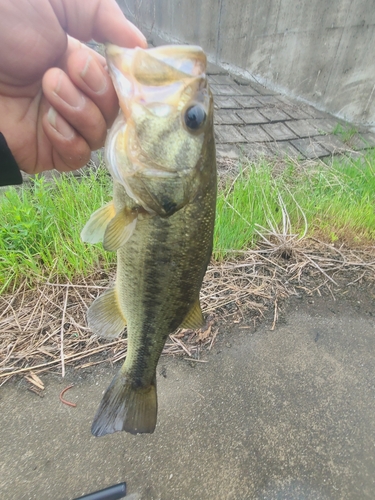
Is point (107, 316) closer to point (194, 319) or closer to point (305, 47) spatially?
point (194, 319)

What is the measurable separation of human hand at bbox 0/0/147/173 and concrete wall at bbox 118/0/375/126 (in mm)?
5444

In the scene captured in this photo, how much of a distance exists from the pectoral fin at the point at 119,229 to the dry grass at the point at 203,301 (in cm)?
127

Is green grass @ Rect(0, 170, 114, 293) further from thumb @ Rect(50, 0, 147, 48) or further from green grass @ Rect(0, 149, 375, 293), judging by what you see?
thumb @ Rect(50, 0, 147, 48)

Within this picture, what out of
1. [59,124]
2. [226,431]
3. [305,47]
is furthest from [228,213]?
[305,47]

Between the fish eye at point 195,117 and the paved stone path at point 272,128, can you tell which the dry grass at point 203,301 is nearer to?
the fish eye at point 195,117

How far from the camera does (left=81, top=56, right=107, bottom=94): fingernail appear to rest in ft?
3.65

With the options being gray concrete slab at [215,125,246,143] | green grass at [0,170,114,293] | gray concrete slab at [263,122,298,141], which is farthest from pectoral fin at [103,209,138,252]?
gray concrete slab at [263,122,298,141]

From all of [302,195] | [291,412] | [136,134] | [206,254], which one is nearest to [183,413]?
[291,412]

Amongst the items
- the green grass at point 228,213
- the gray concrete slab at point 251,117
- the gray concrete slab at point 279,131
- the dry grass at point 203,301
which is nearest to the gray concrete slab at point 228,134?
the gray concrete slab at point 251,117

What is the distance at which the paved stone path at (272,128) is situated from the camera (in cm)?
459

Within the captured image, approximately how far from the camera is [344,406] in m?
2.13

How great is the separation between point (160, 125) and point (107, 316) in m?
0.78

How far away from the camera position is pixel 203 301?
2.60 metres

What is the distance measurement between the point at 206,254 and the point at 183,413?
48.1 inches
